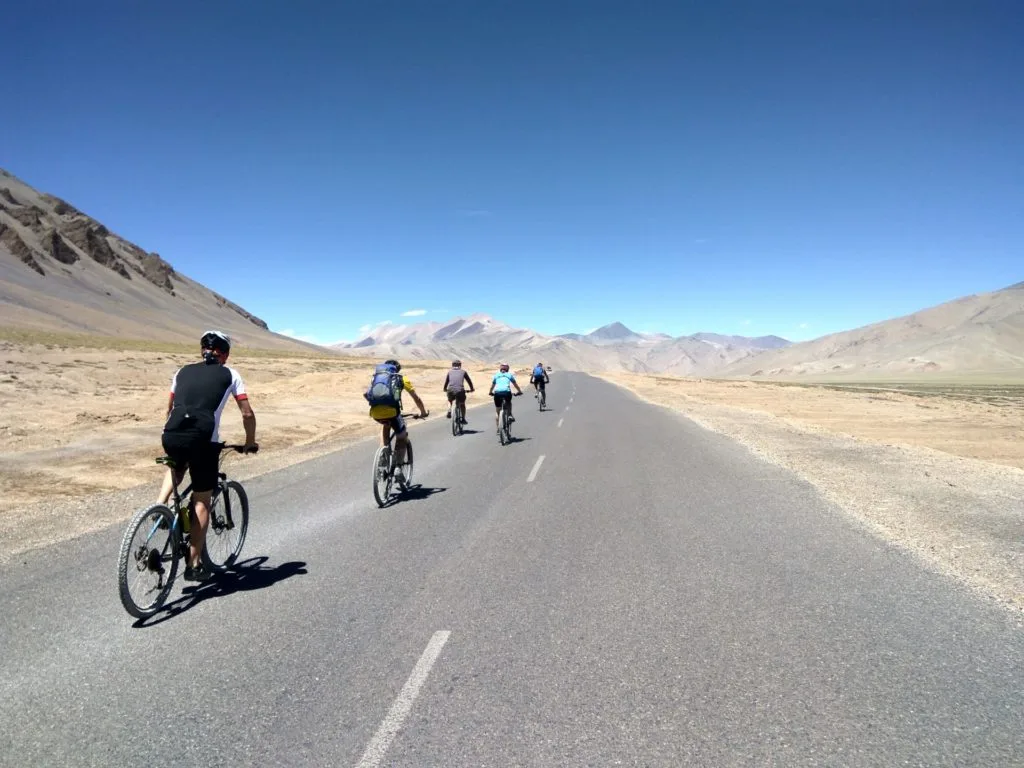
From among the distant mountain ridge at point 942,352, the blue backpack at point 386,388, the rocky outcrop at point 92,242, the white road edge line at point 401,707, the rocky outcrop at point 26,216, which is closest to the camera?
the white road edge line at point 401,707

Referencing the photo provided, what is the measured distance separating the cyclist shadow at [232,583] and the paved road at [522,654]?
0.03m

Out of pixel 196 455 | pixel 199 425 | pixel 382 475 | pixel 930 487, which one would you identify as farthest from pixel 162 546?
pixel 930 487

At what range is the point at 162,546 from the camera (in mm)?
5004

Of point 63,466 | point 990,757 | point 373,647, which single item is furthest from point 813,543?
point 63,466

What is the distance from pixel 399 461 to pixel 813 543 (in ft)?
19.0

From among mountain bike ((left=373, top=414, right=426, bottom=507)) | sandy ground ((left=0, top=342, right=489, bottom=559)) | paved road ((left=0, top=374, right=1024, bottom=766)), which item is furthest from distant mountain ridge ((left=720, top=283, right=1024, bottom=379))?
paved road ((left=0, top=374, right=1024, bottom=766))

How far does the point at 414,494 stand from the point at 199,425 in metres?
4.86

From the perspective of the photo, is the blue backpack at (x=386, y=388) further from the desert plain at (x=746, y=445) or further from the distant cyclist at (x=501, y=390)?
the distant cyclist at (x=501, y=390)

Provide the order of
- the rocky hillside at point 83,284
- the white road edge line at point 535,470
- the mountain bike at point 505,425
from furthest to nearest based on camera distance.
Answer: the rocky hillside at point 83,284
the mountain bike at point 505,425
the white road edge line at point 535,470

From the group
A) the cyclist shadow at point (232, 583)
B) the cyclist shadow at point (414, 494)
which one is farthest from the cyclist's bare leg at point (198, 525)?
the cyclist shadow at point (414, 494)

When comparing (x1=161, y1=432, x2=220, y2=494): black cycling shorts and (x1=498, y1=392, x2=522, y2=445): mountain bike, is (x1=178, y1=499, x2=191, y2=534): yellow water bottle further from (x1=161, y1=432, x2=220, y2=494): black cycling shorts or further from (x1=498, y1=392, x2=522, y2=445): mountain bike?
(x1=498, y1=392, x2=522, y2=445): mountain bike

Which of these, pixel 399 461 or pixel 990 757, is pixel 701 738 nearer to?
pixel 990 757

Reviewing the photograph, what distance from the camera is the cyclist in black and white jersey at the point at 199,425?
16.3ft

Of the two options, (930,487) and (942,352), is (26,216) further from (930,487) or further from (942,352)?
(942,352)
